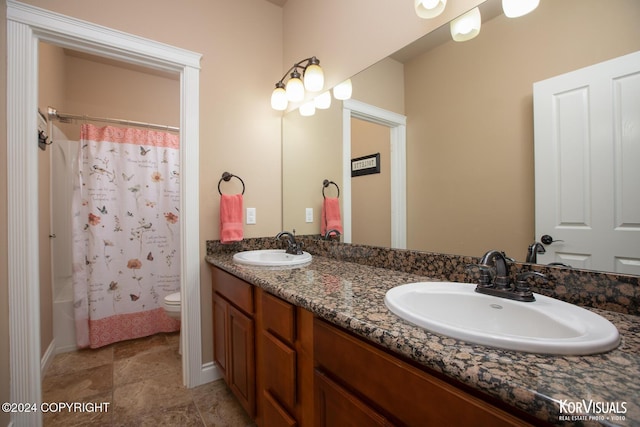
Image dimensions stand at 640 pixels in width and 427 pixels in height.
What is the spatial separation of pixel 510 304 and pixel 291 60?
2.08 meters

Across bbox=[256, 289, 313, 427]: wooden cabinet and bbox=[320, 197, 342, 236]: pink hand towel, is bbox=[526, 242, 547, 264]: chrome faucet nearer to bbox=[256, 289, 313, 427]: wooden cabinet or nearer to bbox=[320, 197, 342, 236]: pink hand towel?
bbox=[256, 289, 313, 427]: wooden cabinet

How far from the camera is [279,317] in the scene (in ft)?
3.42

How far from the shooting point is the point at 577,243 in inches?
32.5

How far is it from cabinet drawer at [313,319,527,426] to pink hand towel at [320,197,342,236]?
36.7 inches

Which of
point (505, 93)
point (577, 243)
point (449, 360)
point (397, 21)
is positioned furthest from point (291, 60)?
point (449, 360)

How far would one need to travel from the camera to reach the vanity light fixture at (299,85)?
169 cm

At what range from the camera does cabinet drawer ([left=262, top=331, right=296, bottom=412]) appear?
3.19ft

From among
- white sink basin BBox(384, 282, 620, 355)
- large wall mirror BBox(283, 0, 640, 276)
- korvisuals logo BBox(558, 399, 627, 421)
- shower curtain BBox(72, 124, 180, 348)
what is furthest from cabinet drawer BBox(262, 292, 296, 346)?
shower curtain BBox(72, 124, 180, 348)

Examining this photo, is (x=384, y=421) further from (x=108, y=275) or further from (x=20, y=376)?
(x=108, y=275)

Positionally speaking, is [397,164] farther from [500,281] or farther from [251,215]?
[251,215]

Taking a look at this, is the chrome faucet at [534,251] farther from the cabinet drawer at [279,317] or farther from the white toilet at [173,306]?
the white toilet at [173,306]

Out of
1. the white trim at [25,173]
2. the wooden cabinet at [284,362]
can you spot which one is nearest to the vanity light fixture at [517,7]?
the wooden cabinet at [284,362]

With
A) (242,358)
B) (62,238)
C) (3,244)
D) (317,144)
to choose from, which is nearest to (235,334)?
(242,358)

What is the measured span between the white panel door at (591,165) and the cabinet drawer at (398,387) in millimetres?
631
